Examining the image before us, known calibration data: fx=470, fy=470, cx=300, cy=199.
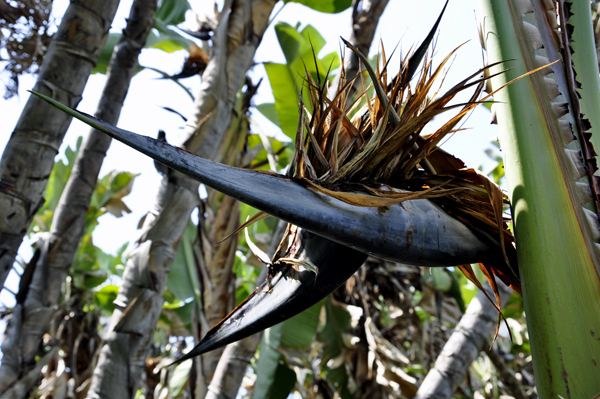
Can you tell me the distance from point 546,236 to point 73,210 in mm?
1999

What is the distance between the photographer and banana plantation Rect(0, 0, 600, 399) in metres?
0.69

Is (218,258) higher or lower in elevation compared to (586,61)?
lower

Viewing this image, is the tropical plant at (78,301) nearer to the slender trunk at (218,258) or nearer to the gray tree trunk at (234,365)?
the slender trunk at (218,258)

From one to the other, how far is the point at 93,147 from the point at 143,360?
1.08 meters

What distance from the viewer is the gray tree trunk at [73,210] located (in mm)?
1860

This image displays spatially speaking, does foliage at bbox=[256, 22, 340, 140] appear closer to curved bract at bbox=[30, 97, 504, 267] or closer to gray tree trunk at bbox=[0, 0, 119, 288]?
gray tree trunk at bbox=[0, 0, 119, 288]

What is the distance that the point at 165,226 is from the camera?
189 centimetres

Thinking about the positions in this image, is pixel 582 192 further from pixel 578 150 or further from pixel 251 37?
pixel 251 37

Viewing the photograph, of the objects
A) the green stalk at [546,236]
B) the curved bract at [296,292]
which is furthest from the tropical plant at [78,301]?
the green stalk at [546,236]

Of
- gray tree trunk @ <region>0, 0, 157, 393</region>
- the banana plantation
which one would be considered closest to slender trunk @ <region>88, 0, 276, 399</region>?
the banana plantation

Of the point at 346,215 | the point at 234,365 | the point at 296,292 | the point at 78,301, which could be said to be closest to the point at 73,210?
the point at 234,365

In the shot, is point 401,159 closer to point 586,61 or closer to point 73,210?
point 586,61

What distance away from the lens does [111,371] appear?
167 cm

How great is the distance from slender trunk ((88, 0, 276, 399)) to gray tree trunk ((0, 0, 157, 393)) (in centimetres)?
36
